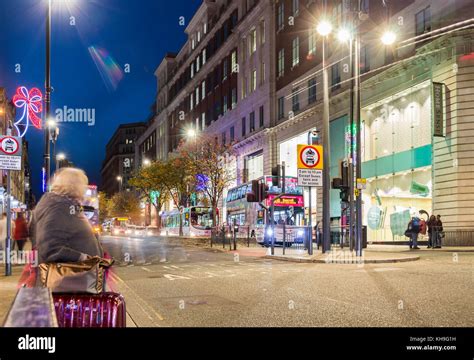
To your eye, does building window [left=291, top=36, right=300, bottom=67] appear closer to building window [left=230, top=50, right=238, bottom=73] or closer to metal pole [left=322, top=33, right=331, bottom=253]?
building window [left=230, top=50, right=238, bottom=73]

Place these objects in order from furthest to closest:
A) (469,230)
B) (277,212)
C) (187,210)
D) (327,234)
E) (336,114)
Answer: (187,210) < (336,114) < (277,212) < (469,230) < (327,234)

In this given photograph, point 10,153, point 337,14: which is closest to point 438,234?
point 337,14

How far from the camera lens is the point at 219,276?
13.7 meters

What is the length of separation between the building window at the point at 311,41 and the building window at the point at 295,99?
11.3 feet

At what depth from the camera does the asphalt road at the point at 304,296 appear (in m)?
7.21

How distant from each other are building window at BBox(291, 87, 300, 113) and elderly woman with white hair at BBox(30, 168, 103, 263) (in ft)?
132

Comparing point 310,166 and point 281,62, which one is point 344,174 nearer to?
point 310,166

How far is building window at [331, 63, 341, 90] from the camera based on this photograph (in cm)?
3738

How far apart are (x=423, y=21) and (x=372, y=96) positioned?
6.08 meters

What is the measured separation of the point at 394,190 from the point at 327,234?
39.1 feet

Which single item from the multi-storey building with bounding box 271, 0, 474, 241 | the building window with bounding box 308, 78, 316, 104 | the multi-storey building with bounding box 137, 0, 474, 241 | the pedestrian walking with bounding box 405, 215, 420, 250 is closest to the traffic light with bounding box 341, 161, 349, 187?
the multi-storey building with bounding box 137, 0, 474, 241

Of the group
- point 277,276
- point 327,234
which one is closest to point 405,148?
point 327,234

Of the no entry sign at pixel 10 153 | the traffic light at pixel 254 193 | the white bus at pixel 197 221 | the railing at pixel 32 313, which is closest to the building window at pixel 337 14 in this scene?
the traffic light at pixel 254 193

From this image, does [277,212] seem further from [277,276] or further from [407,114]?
[277,276]
